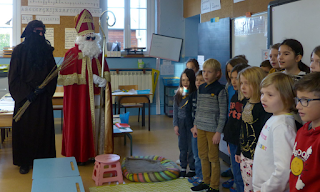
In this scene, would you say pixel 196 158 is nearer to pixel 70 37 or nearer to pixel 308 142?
pixel 308 142

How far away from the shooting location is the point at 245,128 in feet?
6.97

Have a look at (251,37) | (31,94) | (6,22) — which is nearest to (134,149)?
(31,94)

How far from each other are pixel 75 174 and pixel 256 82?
1.56 meters

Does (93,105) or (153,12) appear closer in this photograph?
(93,105)

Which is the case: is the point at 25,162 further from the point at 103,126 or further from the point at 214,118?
the point at 214,118

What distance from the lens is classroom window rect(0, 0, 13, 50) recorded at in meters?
6.52

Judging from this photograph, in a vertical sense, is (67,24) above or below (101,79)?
above

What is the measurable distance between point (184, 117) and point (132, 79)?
3816mm

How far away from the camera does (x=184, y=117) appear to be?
332 cm

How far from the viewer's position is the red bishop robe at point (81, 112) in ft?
12.3

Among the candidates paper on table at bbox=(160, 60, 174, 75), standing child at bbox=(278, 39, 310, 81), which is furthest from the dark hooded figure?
paper on table at bbox=(160, 60, 174, 75)

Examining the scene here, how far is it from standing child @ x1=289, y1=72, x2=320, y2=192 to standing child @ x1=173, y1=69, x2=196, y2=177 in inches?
73.6

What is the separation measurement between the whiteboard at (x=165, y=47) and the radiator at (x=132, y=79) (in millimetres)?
480

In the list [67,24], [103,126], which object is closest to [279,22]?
[103,126]
